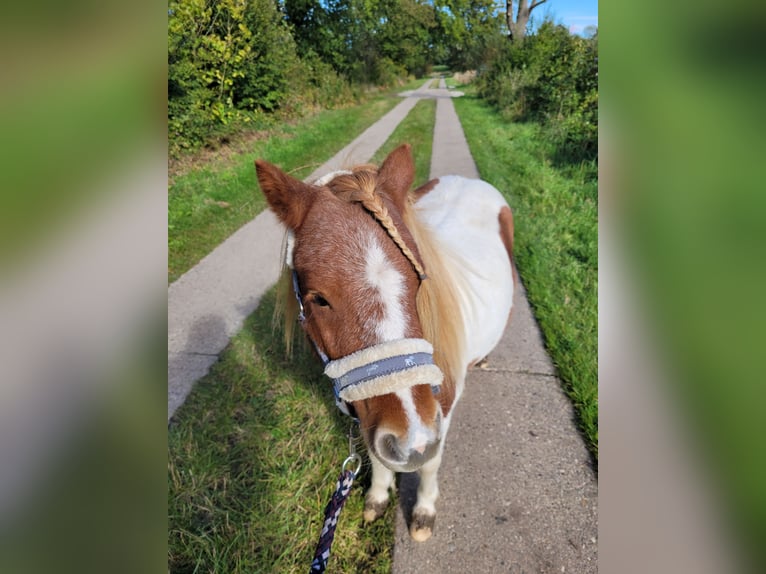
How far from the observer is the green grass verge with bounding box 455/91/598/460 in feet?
9.88

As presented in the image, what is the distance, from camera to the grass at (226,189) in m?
5.05

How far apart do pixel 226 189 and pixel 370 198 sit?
5.81 m

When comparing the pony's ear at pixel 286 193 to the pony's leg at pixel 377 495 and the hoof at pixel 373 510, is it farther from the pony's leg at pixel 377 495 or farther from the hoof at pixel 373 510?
the hoof at pixel 373 510

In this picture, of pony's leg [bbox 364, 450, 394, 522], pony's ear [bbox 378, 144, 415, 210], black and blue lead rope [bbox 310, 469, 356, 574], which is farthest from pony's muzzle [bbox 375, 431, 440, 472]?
pony's ear [bbox 378, 144, 415, 210]

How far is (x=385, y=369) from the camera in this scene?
4.31ft

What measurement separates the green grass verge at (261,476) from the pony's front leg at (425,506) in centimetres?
15

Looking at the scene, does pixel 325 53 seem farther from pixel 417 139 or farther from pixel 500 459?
pixel 500 459

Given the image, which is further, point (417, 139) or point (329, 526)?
point (417, 139)

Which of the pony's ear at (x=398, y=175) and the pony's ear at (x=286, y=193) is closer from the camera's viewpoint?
the pony's ear at (x=286, y=193)

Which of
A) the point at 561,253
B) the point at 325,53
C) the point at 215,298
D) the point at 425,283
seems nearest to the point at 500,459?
the point at 425,283

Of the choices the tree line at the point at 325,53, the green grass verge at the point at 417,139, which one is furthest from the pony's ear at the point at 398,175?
the green grass verge at the point at 417,139
